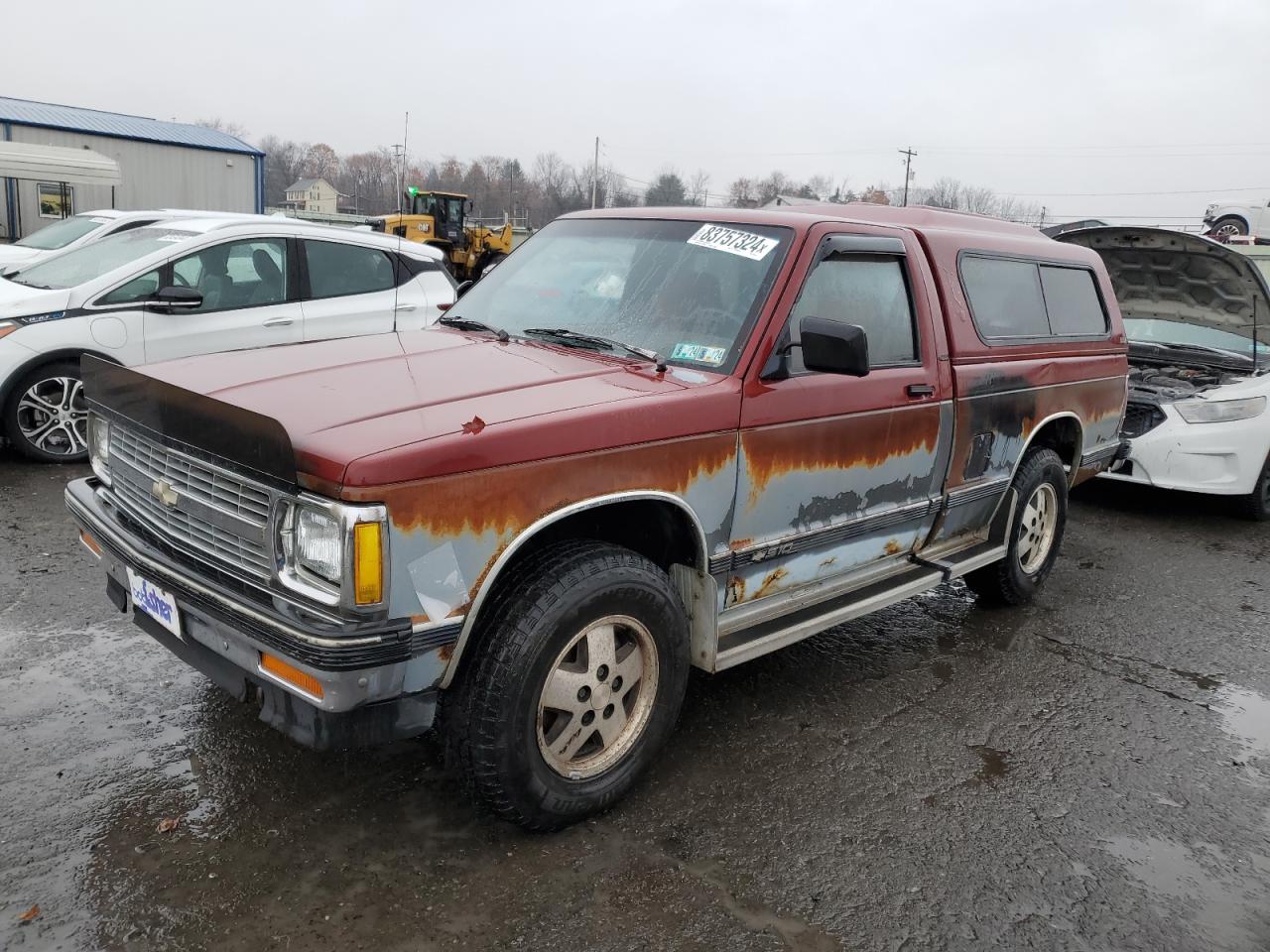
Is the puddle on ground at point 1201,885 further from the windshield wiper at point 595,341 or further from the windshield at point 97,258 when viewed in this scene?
the windshield at point 97,258

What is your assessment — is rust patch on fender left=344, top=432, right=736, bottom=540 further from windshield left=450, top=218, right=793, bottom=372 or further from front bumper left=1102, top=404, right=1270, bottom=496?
front bumper left=1102, top=404, right=1270, bottom=496

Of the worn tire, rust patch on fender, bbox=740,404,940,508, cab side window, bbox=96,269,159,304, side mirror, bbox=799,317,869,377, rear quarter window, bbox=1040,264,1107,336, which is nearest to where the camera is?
side mirror, bbox=799,317,869,377

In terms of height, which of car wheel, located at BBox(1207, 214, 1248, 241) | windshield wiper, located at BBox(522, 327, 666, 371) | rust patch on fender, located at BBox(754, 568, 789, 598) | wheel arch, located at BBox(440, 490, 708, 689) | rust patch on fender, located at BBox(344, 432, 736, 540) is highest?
car wheel, located at BBox(1207, 214, 1248, 241)

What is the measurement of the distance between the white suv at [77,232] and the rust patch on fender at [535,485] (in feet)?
19.9

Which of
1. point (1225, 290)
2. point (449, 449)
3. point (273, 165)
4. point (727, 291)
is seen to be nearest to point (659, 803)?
point (449, 449)

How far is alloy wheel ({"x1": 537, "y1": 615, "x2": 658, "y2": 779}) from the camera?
9.64 feet

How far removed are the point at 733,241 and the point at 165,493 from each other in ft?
7.35

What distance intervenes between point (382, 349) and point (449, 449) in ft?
4.03

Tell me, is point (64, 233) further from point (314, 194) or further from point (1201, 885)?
point (314, 194)

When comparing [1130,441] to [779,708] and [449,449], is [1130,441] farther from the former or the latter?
[449,449]

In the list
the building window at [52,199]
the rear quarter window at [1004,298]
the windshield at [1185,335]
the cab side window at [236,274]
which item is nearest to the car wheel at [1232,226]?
the windshield at [1185,335]

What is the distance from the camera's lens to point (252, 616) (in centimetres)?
256

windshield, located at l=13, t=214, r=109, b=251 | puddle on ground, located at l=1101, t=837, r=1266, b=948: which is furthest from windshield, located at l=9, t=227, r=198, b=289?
puddle on ground, located at l=1101, t=837, r=1266, b=948

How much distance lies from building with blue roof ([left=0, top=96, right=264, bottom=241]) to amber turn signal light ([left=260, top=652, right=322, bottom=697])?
26.5m
